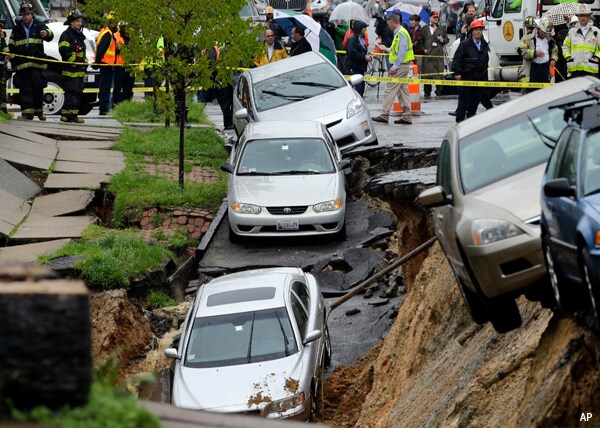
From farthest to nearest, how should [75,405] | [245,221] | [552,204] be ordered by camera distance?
[245,221]
[552,204]
[75,405]

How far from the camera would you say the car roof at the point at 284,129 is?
73.3 ft

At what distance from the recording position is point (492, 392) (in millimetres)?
10133

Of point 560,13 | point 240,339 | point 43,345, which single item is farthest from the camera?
point 560,13

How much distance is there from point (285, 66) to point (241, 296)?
10.7 meters

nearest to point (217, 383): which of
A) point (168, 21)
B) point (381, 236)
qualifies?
point (381, 236)

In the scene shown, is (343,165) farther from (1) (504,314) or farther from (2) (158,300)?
(1) (504,314)

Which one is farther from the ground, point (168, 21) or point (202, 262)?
point (168, 21)

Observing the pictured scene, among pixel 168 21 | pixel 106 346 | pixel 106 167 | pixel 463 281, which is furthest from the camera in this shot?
pixel 106 167

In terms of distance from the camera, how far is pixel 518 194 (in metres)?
9.72

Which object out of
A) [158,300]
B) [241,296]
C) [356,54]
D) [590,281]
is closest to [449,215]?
[590,281]

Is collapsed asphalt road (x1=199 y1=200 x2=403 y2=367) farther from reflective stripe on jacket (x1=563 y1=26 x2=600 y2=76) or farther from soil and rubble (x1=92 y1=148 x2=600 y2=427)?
reflective stripe on jacket (x1=563 y1=26 x2=600 y2=76)

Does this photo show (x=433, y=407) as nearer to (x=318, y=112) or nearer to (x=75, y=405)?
(x=75, y=405)

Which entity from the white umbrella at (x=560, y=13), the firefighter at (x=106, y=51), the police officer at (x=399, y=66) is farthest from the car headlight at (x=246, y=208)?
the firefighter at (x=106, y=51)

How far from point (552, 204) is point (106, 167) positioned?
17.9 metres
